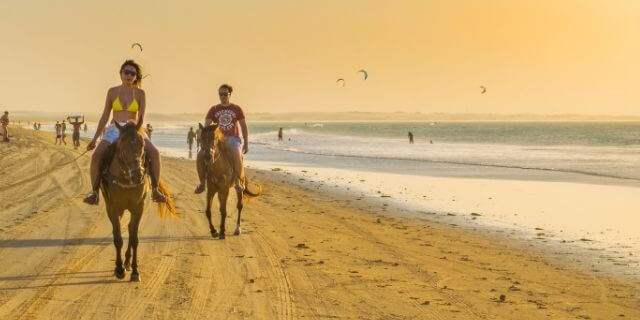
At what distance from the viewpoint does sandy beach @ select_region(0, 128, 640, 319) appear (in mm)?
9172

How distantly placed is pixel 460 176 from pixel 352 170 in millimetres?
6136

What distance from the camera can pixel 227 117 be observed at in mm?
14766

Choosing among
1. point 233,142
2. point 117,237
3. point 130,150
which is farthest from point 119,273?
point 233,142

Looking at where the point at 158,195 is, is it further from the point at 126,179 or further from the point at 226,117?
the point at 226,117

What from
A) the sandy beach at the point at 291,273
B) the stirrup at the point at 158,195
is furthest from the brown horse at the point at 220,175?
the stirrup at the point at 158,195

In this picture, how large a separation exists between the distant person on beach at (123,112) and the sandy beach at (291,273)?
157 centimetres

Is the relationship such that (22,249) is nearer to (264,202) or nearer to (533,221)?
(264,202)

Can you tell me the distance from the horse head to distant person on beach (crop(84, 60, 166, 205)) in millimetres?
398

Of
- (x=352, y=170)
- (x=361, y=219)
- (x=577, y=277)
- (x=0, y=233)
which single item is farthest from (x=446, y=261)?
(x=352, y=170)

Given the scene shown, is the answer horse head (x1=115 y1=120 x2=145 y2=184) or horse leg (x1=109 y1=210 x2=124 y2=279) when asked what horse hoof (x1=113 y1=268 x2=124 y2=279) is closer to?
horse leg (x1=109 y1=210 x2=124 y2=279)

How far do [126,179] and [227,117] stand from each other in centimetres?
499

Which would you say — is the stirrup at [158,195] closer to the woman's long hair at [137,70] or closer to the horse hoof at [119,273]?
the horse hoof at [119,273]

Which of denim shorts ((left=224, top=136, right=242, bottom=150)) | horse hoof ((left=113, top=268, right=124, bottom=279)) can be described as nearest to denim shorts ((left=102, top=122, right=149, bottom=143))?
horse hoof ((left=113, top=268, right=124, bottom=279))

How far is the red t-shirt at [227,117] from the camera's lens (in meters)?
14.8
